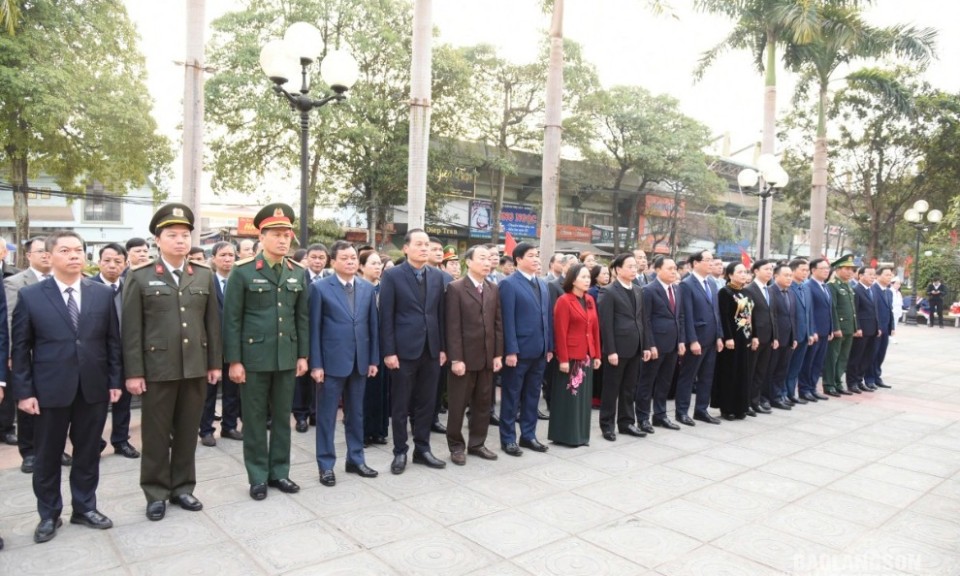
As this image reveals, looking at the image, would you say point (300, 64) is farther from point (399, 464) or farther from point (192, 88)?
point (399, 464)

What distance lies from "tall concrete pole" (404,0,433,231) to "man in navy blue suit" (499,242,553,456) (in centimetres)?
339

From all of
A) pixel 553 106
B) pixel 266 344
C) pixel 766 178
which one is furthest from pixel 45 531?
pixel 766 178

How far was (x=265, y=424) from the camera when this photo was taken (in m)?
4.50

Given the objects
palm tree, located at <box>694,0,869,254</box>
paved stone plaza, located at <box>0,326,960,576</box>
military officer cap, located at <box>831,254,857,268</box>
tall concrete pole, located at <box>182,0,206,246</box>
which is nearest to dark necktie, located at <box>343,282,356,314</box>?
paved stone plaza, located at <box>0,326,960,576</box>

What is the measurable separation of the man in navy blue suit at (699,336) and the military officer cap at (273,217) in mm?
4254

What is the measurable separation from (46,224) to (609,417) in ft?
109

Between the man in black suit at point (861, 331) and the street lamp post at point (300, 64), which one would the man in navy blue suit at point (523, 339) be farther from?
the man in black suit at point (861, 331)

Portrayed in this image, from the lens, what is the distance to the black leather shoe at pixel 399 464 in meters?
5.03

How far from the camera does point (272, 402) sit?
461 centimetres

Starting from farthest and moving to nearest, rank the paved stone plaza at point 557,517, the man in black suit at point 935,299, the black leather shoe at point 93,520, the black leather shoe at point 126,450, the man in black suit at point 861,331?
1. the man in black suit at point 935,299
2. the man in black suit at point 861,331
3. the black leather shoe at point 126,450
4. the black leather shoe at point 93,520
5. the paved stone plaza at point 557,517

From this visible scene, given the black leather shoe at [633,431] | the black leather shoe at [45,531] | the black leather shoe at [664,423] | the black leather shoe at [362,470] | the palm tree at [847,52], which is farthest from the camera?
the palm tree at [847,52]

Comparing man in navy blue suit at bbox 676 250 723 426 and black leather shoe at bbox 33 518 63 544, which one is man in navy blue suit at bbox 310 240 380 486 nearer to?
black leather shoe at bbox 33 518 63 544

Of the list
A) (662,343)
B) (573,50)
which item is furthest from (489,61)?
(662,343)

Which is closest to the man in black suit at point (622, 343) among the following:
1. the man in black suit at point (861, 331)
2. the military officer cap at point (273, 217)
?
the military officer cap at point (273, 217)
